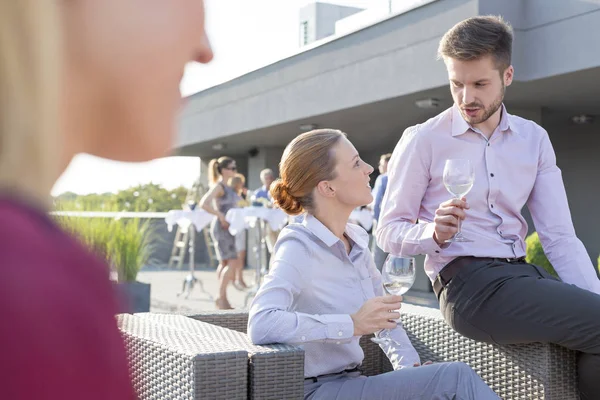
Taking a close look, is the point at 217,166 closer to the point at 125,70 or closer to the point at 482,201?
the point at 482,201

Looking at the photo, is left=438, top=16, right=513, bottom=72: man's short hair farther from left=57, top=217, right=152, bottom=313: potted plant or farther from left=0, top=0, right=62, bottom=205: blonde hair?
left=57, top=217, right=152, bottom=313: potted plant

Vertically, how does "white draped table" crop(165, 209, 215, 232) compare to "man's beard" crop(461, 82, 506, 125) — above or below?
below

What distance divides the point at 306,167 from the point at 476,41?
2.56 feet

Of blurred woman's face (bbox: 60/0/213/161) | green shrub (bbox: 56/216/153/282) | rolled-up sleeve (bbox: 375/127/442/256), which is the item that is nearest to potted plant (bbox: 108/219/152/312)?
green shrub (bbox: 56/216/153/282)

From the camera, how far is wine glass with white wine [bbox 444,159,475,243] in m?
2.73

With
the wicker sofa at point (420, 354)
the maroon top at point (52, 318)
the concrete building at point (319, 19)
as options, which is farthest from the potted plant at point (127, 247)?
the maroon top at point (52, 318)

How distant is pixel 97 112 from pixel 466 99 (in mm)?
2560

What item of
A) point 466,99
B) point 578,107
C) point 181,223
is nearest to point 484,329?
point 466,99

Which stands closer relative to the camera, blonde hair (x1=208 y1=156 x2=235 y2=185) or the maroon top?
A: the maroon top

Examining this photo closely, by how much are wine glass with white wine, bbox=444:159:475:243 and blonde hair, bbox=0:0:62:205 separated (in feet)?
8.00

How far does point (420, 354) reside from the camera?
310 cm

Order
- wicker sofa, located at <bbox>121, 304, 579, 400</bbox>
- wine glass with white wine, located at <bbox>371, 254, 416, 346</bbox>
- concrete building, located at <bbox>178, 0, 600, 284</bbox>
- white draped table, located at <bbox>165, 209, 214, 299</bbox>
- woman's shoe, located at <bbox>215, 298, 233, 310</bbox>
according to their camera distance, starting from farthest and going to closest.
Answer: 1. white draped table, located at <bbox>165, 209, 214, 299</bbox>
2. concrete building, located at <bbox>178, 0, 600, 284</bbox>
3. woman's shoe, located at <bbox>215, 298, 233, 310</bbox>
4. wine glass with white wine, located at <bbox>371, 254, 416, 346</bbox>
5. wicker sofa, located at <bbox>121, 304, 579, 400</bbox>

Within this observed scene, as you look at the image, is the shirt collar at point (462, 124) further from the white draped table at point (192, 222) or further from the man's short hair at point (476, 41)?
the white draped table at point (192, 222)

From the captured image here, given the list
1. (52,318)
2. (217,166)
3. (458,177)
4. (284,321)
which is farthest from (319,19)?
(52,318)
